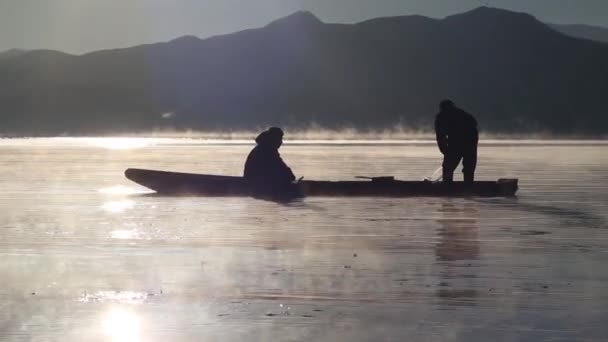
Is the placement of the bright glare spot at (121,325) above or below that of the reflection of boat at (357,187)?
below

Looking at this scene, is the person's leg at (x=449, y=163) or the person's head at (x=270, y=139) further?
the person's leg at (x=449, y=163)

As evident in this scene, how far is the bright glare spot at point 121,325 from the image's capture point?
1070cm

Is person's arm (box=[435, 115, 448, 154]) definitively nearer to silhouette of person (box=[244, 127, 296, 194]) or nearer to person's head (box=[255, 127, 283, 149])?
silhouette of person (box=[244, 127, 296, 194])

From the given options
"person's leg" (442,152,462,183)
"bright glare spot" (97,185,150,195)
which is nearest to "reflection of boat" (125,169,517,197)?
"person's leg" (442,152,462,183)

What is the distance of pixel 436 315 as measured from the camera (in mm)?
11688

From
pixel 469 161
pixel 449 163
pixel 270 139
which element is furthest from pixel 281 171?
pixel 469 161

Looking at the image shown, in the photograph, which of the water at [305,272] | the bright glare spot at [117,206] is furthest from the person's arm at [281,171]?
the bright glare spot at [117,206]

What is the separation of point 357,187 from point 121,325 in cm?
2011

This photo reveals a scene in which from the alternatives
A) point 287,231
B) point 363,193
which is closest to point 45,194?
point 363,193

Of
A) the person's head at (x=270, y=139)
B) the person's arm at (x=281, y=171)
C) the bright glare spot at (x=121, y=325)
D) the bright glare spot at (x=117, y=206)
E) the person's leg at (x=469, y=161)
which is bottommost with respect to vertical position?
the bright glare spot at (x=117, y=206)

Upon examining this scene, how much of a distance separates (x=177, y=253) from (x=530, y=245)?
5.41 meters

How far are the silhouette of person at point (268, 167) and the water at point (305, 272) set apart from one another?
2.40m

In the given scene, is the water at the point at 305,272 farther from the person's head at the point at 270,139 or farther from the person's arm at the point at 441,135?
the person's arm at the point at 441,135

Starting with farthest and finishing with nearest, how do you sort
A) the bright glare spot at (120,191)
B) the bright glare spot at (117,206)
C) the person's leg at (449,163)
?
the bright glare spot at (120,191) < the person's leg at (449,163) < the bright glare spot at (117,206)
